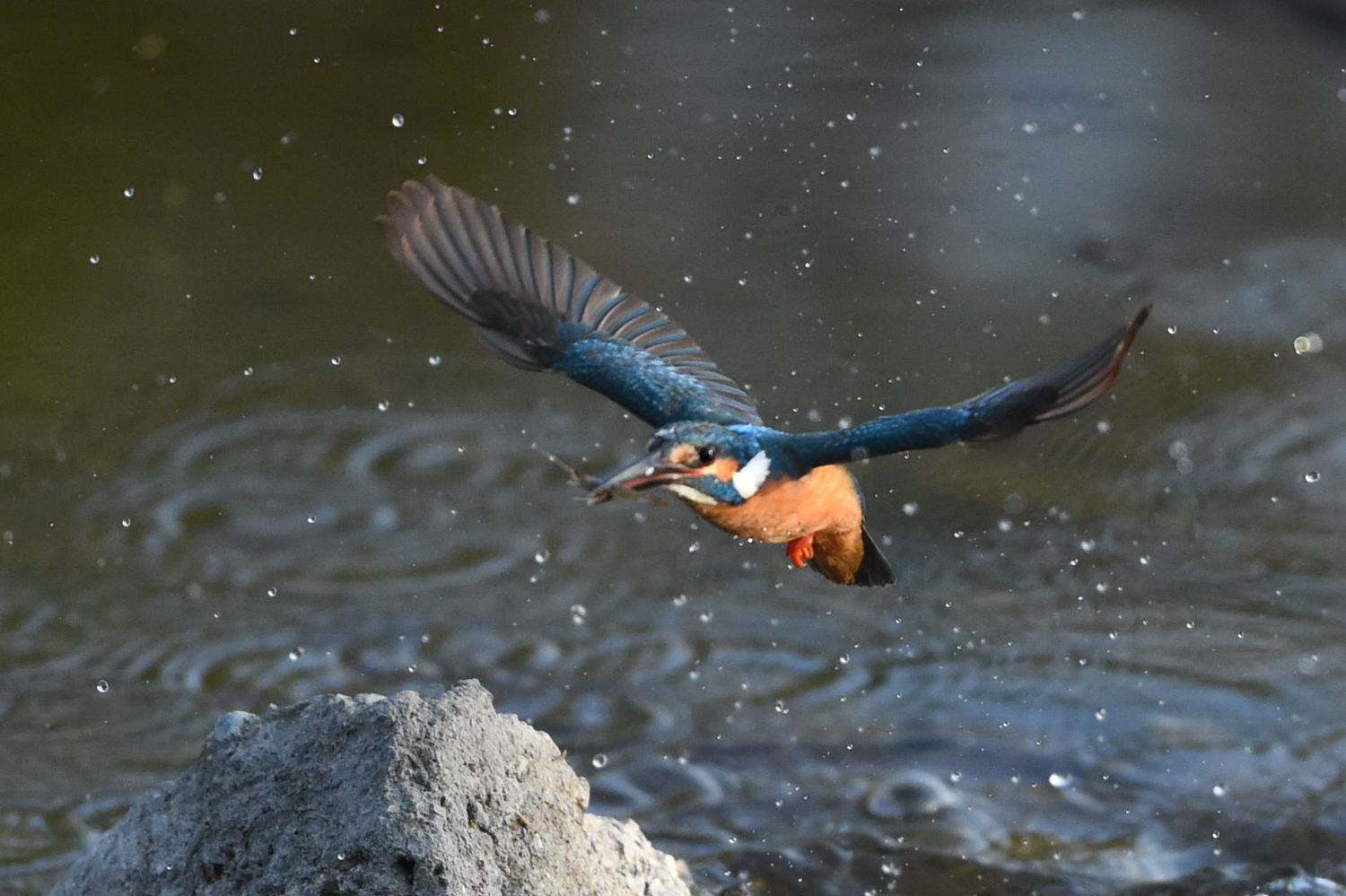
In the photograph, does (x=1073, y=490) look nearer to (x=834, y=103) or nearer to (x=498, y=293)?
(x=498, y=293)

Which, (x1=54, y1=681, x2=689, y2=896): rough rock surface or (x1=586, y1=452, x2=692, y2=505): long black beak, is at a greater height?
(x1=586, y1=452, x2=692, y2=505): long black beak

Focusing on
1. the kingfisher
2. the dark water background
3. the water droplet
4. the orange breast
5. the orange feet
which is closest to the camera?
the kingfisher

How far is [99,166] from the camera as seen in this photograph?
6180 mm

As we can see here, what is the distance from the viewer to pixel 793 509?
2.61 meters

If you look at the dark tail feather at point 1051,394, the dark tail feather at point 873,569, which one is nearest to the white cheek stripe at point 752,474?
the dark tail feather at point 1051,394

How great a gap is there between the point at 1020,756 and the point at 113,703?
6.74ft

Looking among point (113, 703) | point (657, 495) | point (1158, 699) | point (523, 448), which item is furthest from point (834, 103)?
point (657, 495)

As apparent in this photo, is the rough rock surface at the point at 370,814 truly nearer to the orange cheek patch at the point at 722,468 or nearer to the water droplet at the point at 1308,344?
the orange cheek patch at the point at 722,468

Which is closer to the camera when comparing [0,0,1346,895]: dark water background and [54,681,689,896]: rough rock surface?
[54,681,689,896]: rough rock surface

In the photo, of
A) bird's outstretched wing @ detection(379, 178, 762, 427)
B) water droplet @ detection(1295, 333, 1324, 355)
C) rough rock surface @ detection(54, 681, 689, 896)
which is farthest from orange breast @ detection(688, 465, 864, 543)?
water droplet @ detection(1295, 333, 1324, 355)

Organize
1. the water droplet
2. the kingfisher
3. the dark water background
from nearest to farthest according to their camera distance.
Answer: the kingfisher < the dark water background < the water droplet

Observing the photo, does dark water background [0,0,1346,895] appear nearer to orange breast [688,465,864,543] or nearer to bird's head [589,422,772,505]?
orange breast [688,465,864,543]

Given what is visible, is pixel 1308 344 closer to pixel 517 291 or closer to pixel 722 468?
pixel 517 291

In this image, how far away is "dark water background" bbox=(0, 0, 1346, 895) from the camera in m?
3.56
